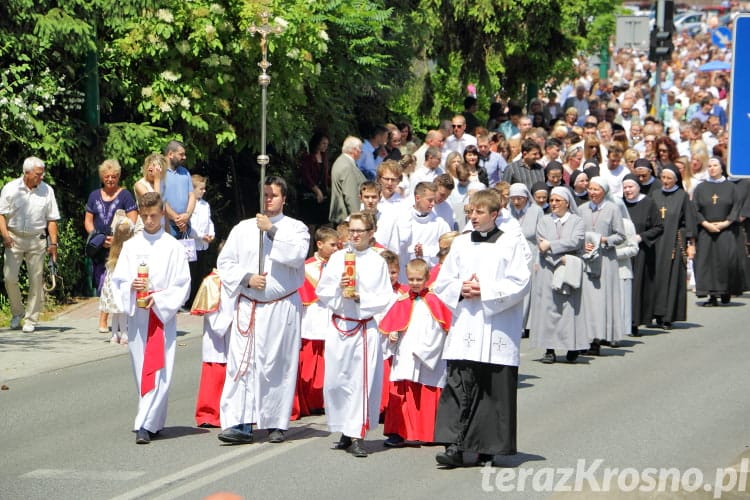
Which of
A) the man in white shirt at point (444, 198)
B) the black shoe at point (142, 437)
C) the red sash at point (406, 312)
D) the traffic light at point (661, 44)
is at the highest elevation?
the traffic light at point (661, 44)

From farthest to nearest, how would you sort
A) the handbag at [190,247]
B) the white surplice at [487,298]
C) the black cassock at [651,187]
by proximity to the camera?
the black cassock at [651,187] < the handbag at [190,247] < the white surplice at [487,298]

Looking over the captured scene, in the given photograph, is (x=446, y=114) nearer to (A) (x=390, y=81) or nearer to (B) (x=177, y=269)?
(A) (x=390, y=81)

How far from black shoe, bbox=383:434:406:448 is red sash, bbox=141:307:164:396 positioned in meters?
1.76

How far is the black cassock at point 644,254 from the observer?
18234 mm

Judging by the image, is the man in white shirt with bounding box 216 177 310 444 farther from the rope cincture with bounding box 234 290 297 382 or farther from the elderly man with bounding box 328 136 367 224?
the elderly man with bounding box 328 136 367 224

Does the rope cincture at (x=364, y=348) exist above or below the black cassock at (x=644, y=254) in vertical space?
below

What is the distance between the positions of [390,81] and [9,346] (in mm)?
9738

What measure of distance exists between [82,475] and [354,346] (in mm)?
2130

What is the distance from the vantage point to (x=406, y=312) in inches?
453

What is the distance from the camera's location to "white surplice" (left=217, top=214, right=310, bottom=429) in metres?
11.3

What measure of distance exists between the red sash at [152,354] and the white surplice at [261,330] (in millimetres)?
520

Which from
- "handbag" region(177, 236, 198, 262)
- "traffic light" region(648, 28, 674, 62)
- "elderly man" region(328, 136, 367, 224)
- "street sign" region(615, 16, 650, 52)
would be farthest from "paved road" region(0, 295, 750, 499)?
"street sign" region(615, 16, 650, 52)

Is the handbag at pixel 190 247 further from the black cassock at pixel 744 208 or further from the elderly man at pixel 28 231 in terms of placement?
the black cassock at pixel 744 208

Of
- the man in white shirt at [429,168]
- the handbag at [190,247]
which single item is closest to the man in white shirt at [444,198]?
the man in white shirt at [429,168]
